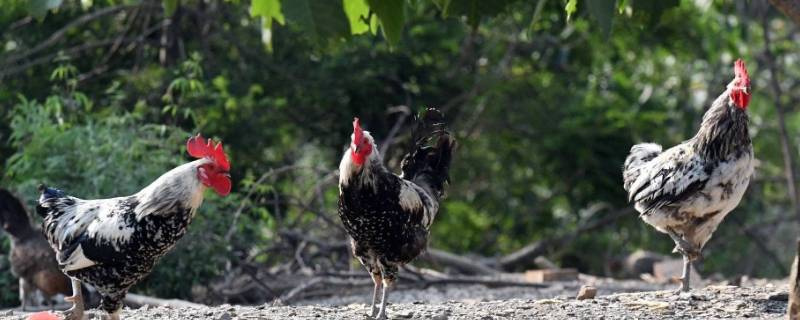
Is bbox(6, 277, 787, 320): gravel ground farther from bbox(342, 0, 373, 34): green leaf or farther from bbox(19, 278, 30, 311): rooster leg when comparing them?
bbox(342, 0, 373, 34): green leaf

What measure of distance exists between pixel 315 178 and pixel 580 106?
412cm

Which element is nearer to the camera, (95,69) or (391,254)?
(391,254)

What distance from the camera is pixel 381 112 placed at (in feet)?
44.8

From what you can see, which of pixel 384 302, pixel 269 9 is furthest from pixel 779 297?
pixel 269 9

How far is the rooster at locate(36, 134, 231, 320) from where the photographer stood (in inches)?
243

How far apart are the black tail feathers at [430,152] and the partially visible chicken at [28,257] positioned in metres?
3.10

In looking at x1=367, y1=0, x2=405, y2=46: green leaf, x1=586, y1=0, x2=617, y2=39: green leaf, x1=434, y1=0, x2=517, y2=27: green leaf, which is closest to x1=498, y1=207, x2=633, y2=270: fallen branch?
x1=434, y1=0, x2=517, y2=27: green leaf

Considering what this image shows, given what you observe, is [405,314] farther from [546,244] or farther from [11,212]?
[546,244]

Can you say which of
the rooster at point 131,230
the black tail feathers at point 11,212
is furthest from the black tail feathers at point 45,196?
the black tail feathers at point 11,212

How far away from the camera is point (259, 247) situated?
36.0ft

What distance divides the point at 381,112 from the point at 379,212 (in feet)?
23.4

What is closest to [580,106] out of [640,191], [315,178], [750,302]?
[315,178]

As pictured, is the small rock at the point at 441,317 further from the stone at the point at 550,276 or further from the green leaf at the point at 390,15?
the stone at the point at 550,276

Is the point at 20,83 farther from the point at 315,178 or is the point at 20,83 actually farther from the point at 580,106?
the point at 580,106
